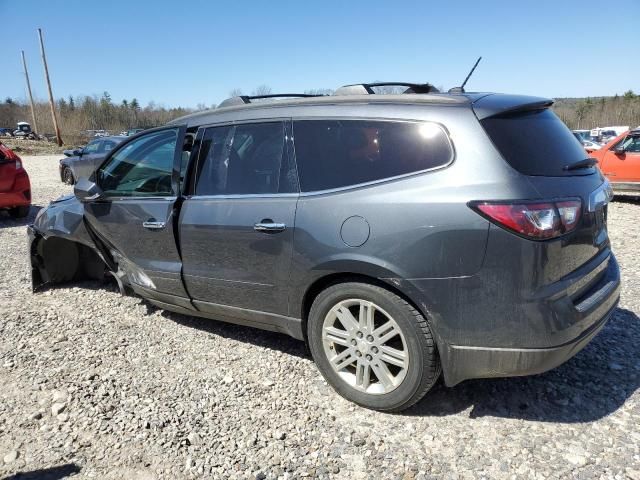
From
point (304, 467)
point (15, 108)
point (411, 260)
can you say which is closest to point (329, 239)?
point (411, 260)

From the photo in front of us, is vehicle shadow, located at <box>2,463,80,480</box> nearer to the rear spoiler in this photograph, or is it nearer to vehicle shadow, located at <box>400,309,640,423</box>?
vehicle shadow, located at <box>400,309,640,423</box>

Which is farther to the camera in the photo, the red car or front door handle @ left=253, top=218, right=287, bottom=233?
the red car

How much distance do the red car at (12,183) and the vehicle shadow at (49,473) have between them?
7.89 m

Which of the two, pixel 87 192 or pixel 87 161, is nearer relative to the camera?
pixel 87 192

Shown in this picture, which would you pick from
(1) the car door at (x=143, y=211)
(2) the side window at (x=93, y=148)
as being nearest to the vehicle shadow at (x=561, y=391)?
(1) the car door at (x=143, y=211)

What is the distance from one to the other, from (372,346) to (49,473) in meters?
1.77

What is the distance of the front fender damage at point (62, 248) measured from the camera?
4.47 m

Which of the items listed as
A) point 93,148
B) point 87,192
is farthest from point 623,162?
point 93,148

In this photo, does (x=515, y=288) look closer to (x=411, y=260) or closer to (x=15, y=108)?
(x=411, y=260)

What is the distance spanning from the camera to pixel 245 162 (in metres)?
3.31

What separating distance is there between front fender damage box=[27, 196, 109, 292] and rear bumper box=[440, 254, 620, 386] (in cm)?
329

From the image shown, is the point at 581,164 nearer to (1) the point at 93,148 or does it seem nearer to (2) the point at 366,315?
(2) the point at 366,315

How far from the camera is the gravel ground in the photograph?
95.3 inches

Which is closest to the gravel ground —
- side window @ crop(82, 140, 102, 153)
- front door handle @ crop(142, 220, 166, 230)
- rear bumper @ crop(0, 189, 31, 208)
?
front door handle @ crop(142, 220, 166, 230)
